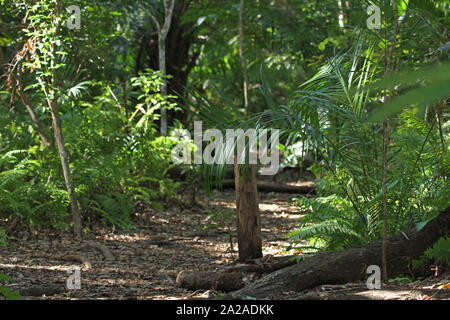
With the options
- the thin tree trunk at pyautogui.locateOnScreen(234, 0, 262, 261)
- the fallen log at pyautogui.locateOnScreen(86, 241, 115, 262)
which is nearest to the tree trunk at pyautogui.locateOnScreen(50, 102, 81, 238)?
the fallen log at pyautogui.locateOnScreen(86, 241, 115, 262)

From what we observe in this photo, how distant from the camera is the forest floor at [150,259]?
325 cm

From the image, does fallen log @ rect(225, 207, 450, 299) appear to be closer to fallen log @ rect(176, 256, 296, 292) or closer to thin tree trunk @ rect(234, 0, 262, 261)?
fallen log @ rect(176, 256, 296, 292)

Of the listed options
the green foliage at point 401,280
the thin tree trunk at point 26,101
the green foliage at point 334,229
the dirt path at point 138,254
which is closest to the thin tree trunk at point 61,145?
the dirt path at point 138,254

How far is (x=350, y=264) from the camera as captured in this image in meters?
3.44

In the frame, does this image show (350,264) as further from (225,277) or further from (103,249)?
(103,249)

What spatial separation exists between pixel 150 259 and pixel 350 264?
81.6 inches

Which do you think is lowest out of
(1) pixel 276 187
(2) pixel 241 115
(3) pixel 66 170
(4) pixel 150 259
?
(4) pixel 150 259

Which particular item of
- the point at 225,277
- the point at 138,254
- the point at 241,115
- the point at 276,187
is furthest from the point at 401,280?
the point at 276,187

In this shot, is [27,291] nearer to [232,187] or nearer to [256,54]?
[232,187]

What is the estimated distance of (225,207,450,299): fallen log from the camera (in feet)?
10.9

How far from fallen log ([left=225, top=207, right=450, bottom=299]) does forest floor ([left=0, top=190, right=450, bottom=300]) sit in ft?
0.30

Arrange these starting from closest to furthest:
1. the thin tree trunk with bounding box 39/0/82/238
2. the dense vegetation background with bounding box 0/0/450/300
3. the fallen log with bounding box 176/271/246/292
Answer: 1. the dense vegetation background with bounding box 0/0/450/300
2. the fallen log with bounding box 176/271/246/292
3. the thin tree trunk with bounding box 39/0/82/238

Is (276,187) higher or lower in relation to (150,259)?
higher

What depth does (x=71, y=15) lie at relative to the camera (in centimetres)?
559
